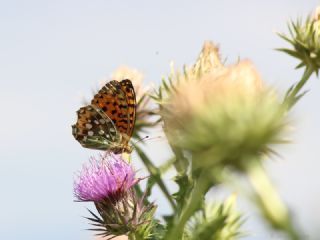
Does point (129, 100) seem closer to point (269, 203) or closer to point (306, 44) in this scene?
point (306, 44)

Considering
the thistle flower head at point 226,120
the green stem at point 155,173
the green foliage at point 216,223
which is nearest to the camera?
the thistle flower head at point 226,120

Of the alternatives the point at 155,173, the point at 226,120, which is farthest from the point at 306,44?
the point at 226,120

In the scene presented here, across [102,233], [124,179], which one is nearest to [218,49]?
[124,179]

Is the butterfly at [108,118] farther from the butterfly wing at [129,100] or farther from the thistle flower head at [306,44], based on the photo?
the thistle flower head at [306,44]

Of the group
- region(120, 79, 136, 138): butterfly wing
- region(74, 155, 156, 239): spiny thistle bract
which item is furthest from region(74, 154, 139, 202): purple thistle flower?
region(120, 79, 136, 138): butterfly wing

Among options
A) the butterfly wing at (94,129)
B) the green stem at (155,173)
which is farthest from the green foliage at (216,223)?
the butterfly wing at (94,129)

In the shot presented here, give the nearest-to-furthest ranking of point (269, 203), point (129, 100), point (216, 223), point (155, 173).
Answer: point (269, 203)
point (216, 223)
point (155, 173)
point (129, 100)

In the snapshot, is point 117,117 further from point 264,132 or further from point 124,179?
point 264,132
